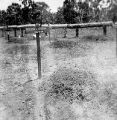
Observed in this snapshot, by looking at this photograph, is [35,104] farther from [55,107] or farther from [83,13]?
[83,13]

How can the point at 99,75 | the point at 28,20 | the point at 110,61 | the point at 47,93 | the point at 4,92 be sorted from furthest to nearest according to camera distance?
the point at 28,20
the point at 110,61
the point at 99,75
the point at 4,92
the point at 47,93

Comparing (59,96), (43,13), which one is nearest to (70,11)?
(43,13)

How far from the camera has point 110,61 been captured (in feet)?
33.8

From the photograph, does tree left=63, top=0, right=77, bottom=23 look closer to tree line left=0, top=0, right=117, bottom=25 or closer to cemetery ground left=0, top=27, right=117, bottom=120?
tree line left=0, top=0, right=117, bottom=25

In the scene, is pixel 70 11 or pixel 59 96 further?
pixel 70 11

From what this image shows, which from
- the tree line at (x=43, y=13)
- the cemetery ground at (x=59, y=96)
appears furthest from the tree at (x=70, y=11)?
the cemetery ground at (x=59, y=96)

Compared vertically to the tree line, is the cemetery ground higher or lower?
lower

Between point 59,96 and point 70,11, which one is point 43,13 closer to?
point 70,11

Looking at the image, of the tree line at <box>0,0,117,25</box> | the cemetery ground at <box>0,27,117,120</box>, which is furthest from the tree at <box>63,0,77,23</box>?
the cemetery ground at <box>0,27,117,120</box>

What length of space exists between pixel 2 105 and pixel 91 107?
8.28 ft

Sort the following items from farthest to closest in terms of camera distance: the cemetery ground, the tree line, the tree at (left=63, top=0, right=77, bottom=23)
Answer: the tree at (left=63, top=0, right=77, bottom=23)
the tree line
the cemetery ground

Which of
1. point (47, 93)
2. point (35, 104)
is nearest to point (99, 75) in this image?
point (47, 93)

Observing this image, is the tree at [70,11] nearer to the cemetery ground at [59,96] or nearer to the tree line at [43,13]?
the tree line at [43,13]

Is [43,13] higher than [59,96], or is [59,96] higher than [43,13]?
[43,13]
